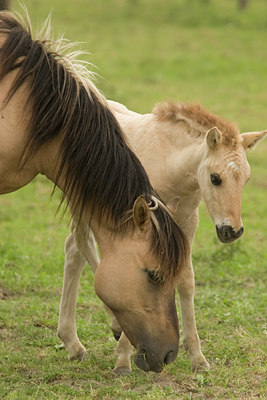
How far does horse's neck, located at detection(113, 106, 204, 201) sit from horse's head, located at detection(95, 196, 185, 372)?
3.36ft

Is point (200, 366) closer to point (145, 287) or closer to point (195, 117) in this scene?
point (145, 287)

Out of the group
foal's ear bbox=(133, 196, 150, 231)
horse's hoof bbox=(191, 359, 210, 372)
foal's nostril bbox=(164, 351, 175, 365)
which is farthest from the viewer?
horse's hoof bbox=(191, 359, 210, 372)

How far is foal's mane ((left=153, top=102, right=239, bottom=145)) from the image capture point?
4770mm

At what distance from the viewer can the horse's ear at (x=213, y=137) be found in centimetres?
452

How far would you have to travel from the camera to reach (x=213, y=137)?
14.9 ft

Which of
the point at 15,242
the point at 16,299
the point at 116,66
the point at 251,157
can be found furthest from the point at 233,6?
the point at 16,299

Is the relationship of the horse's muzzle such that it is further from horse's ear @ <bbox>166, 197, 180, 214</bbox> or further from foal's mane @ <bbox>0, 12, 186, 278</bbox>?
horse's ear @ <bbox>166, 197, 180, 214</bbox>

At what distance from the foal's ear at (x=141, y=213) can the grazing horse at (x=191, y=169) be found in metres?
0.87

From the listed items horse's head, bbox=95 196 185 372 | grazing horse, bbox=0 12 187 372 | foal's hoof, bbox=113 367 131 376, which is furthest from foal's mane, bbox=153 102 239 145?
foal's hoof, bbox=113 367 131 376

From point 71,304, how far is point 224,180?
4.96ft

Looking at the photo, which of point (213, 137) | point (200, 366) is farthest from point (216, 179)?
point (200, 366)

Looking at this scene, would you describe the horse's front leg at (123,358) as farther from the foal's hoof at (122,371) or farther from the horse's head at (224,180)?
the horse's head at (224,180)

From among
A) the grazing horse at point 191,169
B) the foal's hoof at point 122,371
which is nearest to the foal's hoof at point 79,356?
the grazing horse at point 191,169

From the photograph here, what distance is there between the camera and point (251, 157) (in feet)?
41.6
